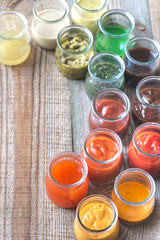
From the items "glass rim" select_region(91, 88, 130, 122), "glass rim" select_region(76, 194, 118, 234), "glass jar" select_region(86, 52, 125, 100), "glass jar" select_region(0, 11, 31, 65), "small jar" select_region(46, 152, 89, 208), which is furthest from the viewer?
"glass jar" select_region(0, 11, 31, 65)

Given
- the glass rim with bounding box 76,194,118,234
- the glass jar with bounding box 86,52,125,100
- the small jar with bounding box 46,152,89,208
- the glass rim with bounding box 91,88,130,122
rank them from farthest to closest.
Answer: the glass jar with bounding box 86,52,125,100, the glass rim with bounding box 91,88,130,122, the small jar with bounding box 46,152,89,208, the glass rim with bounding box 76,194,118,234

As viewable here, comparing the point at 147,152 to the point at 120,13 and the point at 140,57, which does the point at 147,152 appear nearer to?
the point at 140,57

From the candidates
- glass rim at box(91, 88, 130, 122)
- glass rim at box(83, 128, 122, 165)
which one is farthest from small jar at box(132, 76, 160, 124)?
glass rim at box(83, 128, 122, 165)

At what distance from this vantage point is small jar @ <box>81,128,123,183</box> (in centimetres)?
175

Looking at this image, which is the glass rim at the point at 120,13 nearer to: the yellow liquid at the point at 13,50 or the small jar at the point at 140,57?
the small jar at the point at 140,57

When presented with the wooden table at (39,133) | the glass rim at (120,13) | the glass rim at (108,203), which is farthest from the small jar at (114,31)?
the glass rim at (108,203)

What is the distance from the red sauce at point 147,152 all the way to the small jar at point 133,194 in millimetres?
63

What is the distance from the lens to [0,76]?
6.84 ft

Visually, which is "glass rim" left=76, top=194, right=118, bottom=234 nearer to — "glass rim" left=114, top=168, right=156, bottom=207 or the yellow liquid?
"glass rim" left=114, top=168, right=156, bottom=207

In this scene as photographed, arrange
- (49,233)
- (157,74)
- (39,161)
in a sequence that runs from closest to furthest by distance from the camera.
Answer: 1. (49,233)
2. (39,161)
3. (157,74)

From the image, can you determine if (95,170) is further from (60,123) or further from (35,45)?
(35,45)

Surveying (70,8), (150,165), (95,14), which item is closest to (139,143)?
(150,165)

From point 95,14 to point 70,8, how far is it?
0.61ft

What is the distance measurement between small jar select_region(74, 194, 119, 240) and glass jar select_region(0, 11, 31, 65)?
2.41 feet
